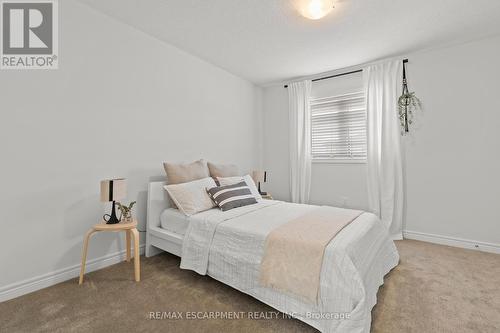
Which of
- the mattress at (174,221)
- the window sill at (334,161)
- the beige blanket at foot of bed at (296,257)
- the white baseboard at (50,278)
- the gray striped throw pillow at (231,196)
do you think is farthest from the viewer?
the window sill at (334,161)

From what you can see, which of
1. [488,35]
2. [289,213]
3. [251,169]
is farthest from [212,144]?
[488,35]

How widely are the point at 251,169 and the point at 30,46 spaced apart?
3.20 m

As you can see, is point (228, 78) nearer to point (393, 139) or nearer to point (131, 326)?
point (393, 139)

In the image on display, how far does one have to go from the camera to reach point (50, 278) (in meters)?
1.98

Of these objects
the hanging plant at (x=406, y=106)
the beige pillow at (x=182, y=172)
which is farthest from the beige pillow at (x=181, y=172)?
the hanging plant at (x=406, y=106)

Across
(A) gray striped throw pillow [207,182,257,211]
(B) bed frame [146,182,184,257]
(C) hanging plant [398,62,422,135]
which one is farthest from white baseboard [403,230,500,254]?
(B) bed frame [146,182,184,257]

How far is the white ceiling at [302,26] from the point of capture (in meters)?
2.15

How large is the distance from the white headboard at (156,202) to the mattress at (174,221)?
64 millimetres

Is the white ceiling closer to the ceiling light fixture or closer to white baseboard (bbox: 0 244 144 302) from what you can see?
the ceiling light fixture

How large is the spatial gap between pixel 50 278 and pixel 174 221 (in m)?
1.09

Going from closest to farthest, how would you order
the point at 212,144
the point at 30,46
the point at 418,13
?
the point at 30,46
the point at 418,13
the point at 212,144

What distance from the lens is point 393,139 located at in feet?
10.5

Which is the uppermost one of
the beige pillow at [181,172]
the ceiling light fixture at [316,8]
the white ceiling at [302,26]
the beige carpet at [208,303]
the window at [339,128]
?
the white ceiling at [302,26]

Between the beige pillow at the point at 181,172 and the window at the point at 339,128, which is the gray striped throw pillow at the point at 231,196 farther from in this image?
the window at the point at 339,128
